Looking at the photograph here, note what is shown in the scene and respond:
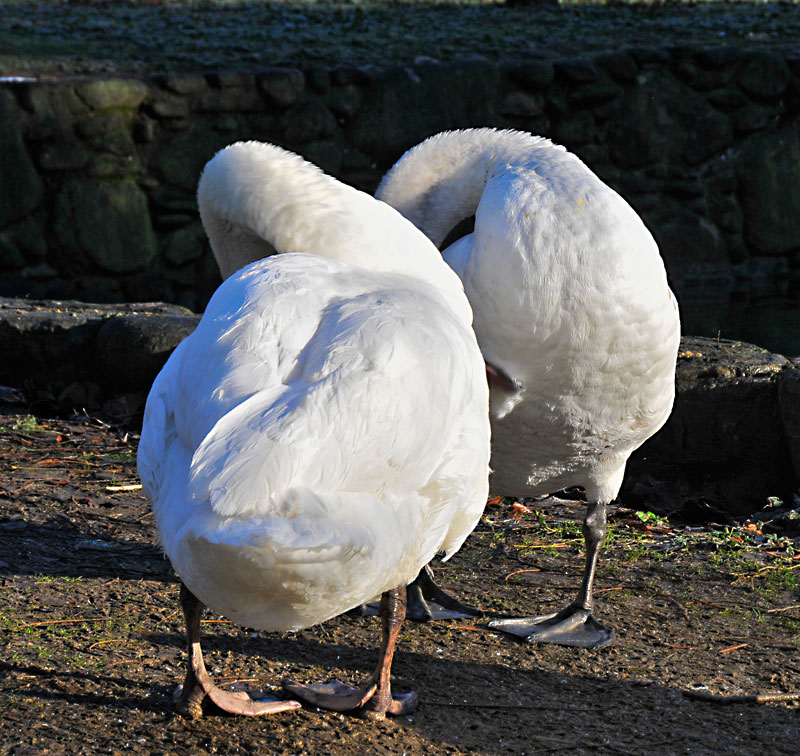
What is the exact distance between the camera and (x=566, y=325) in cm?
315

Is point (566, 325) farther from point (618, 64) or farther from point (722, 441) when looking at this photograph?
point (618, 64)

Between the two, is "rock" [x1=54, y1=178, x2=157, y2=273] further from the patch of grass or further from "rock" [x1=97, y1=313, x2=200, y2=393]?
the patch of grass

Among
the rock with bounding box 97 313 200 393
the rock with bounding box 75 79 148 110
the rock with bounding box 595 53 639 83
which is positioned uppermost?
the rock with bounding box 595 53 639 83

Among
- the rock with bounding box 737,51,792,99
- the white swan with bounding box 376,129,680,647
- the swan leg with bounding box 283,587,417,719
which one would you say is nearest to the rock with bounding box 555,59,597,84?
the rock with bounding box 737,51,792,99

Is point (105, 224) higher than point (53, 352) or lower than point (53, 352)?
lower

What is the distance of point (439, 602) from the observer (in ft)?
11.4

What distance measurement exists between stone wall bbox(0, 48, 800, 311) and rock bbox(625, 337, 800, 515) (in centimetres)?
458

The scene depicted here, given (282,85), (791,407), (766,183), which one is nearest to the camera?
(791,407)

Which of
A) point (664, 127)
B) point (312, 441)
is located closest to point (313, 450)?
point (312, 441)

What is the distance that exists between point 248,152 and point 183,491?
1.47 metres

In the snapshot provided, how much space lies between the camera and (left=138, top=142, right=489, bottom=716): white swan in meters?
1.98

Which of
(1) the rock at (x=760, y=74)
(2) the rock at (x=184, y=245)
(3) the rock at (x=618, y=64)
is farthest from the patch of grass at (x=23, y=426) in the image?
(1) the rock at (x=760, y=74)

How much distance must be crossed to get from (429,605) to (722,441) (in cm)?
185

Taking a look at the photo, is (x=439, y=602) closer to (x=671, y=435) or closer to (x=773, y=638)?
(x=773, y=638)
